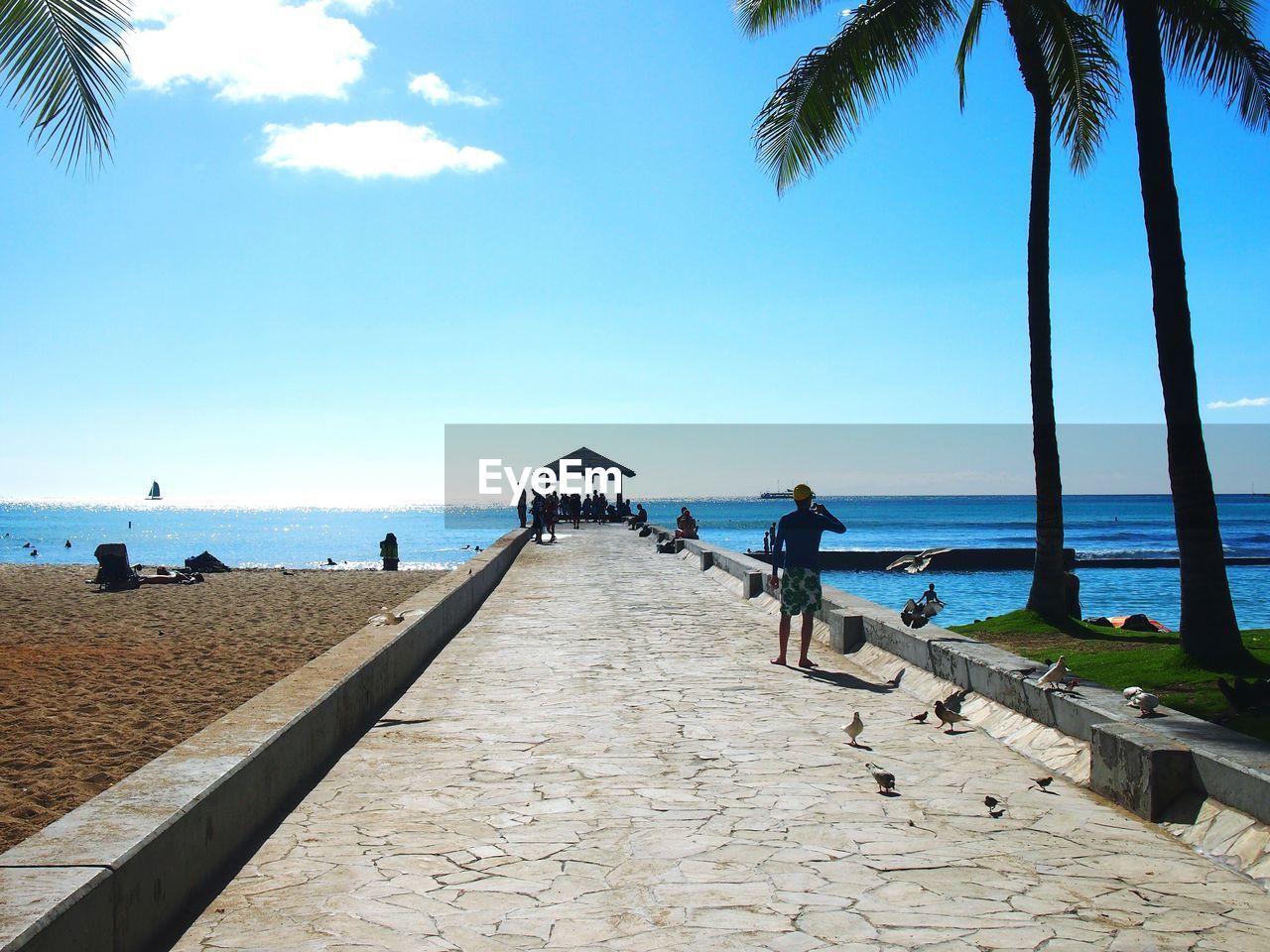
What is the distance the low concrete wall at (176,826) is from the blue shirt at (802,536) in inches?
171

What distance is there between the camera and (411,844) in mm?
4770

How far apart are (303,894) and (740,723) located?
3874 millimetres

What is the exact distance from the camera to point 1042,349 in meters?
13.4

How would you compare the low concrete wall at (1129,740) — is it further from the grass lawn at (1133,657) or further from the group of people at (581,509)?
the group of people at (581,509)

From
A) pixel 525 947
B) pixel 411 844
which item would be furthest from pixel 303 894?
pixel 525 947

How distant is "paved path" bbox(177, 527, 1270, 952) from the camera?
3805 millimetres

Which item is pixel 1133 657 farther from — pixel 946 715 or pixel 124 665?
pixel 124 665

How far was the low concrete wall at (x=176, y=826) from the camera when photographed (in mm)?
3109

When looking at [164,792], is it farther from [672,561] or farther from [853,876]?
[672,561]

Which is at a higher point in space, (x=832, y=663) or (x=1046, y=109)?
(x=1046, y=109)

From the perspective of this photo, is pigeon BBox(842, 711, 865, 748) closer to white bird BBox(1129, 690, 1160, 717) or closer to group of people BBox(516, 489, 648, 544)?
white bird BBox(1129, 690, 1160, 717)

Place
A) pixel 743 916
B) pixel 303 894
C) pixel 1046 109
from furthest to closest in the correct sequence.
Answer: pixel 1046 109, pixel 303 894, pixel 743 916

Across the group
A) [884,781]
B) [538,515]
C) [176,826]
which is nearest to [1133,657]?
[884,781]

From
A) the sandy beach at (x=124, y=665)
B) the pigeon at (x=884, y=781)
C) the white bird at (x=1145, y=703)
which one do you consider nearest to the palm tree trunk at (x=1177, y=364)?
the white bird at (x=1145, y=703)
